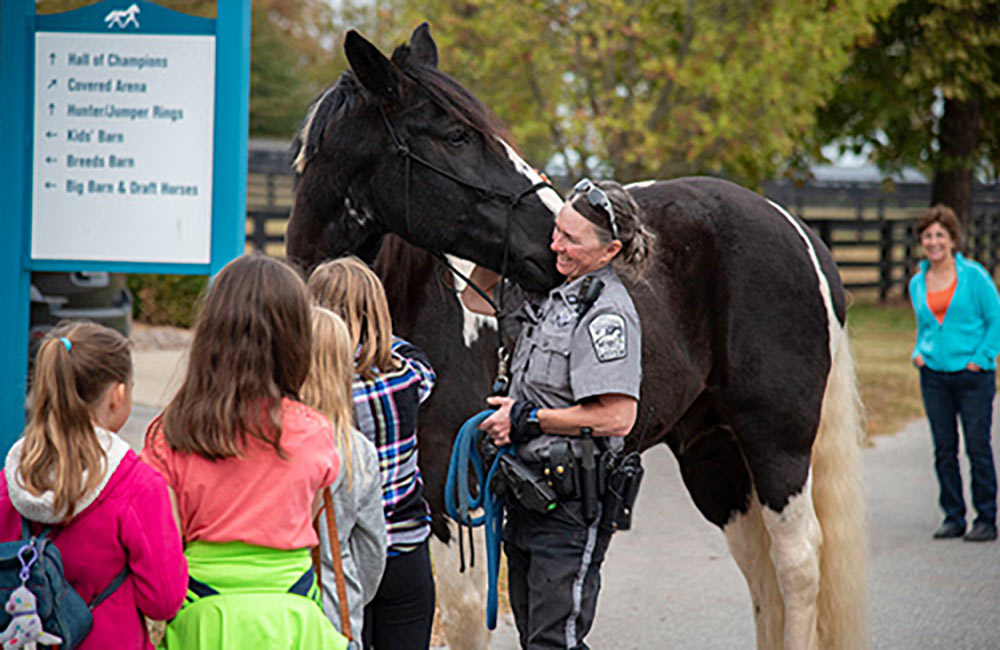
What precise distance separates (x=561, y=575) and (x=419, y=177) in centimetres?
127

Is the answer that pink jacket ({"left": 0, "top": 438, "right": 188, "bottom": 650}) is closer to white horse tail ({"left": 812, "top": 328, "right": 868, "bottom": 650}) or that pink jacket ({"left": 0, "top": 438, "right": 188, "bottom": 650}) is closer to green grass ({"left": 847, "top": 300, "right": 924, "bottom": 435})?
white horse tail ({"left": 812, "top": 328, "right": 868, "bottom": 650})

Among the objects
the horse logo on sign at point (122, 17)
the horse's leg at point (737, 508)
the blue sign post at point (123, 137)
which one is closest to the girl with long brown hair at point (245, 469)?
the blue sign post at point (123, 137)

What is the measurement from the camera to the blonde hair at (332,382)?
2549 millimetres

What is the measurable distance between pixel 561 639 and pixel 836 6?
1192 centimetres

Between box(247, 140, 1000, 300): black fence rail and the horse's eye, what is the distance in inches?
238

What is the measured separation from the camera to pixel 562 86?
39.0 ft

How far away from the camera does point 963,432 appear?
281 inches

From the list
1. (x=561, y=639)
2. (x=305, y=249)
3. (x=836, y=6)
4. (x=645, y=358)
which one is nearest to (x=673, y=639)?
(x=645, y=358)

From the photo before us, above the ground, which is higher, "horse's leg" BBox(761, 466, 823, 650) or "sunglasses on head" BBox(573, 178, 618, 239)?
"sunglasses on head" BBox(573, 178, 618, 239)

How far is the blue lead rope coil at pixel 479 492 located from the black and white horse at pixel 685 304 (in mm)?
237

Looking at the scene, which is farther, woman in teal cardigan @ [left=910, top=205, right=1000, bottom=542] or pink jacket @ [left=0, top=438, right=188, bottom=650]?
woman in teal cardigan @ [left=910, top=205, right=1000, bottom=542]

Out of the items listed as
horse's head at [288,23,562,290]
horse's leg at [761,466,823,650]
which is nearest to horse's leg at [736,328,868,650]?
horse's leg at [761,466,823,650]

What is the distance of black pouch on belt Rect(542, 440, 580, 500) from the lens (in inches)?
120

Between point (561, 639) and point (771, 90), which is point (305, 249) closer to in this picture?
point (561, 639)
